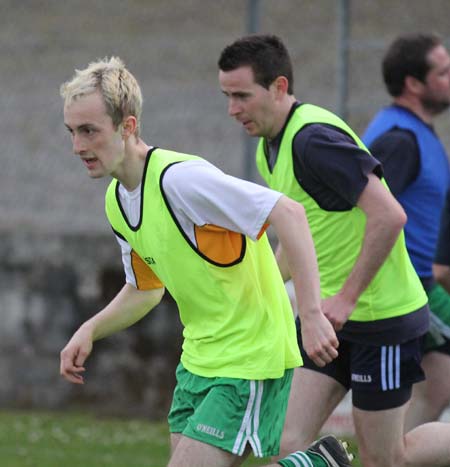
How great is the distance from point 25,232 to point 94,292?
0.72m

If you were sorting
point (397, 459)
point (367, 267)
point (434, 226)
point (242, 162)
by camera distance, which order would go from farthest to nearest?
point (242, 162)
point (434, 226)
point (397, 459)
point (367, 267)

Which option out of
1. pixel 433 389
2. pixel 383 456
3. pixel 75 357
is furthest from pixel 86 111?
pixel 433 389

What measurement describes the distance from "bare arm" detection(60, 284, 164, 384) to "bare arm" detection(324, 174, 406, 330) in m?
0.71

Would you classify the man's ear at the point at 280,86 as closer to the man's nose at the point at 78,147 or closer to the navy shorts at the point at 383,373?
the navy shorts at the point at 383,373

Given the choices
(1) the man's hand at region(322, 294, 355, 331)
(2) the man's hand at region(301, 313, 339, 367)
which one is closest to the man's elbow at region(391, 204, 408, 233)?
(1) the man's hand at region(322, 294, 355, 331)

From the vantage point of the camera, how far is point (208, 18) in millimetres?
11219

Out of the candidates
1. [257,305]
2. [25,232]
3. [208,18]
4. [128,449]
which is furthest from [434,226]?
[208,18]

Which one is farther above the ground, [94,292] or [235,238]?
[235,238]

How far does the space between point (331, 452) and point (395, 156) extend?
1591 mm

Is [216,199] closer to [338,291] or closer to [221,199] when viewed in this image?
[221,199]

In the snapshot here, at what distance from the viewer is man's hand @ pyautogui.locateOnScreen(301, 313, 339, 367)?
4.24 metres

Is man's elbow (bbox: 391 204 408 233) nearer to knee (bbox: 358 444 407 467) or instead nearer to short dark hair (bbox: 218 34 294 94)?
short dark hair (bbox: 218 34 294 94)

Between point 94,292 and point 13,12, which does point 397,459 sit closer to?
point 94,292

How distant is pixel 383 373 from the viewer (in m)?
5.51
